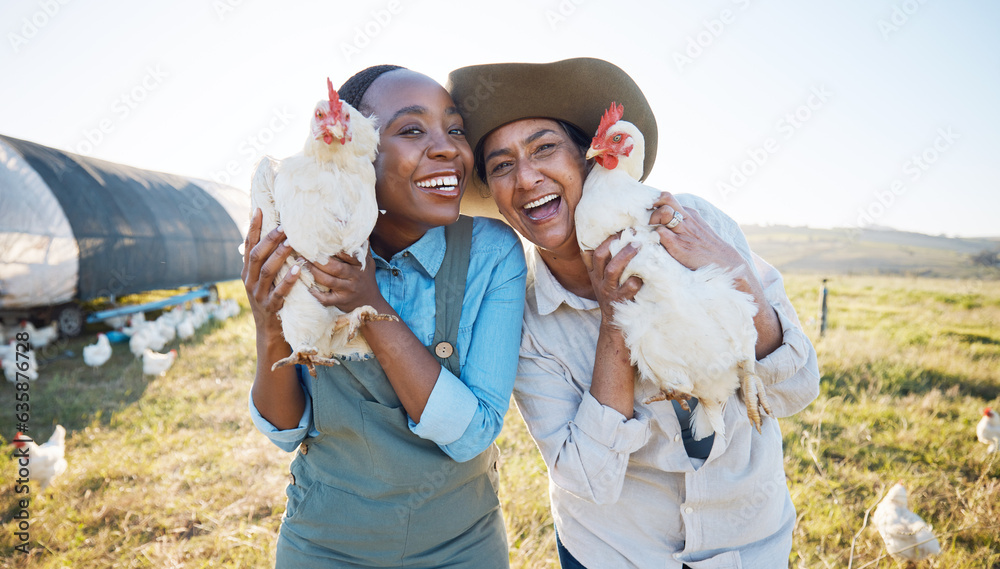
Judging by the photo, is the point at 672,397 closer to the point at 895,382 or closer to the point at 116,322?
the point at 895,382

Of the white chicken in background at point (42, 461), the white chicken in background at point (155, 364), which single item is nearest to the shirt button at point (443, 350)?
the white chicken in background at point (42, 461)

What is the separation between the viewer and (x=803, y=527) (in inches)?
124

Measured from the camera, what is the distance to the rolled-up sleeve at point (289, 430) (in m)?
1.58

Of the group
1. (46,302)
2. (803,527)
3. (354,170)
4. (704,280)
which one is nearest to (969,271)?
(803,527)

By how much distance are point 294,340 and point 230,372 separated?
6.04m

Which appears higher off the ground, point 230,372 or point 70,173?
point 70,173

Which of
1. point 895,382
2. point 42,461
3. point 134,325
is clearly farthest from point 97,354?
point 895,382

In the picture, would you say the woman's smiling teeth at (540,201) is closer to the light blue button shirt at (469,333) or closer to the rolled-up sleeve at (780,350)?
the light blue button shirt at (469,333)

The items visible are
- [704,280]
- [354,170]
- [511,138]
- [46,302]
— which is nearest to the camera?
[704,280]

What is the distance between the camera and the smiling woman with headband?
151 centimetres

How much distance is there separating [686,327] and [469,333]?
30.4 inches

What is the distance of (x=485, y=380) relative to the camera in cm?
162

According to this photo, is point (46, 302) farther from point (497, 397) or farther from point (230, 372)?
point (497, 397)

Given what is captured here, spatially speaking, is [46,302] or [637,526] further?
[46,302]
